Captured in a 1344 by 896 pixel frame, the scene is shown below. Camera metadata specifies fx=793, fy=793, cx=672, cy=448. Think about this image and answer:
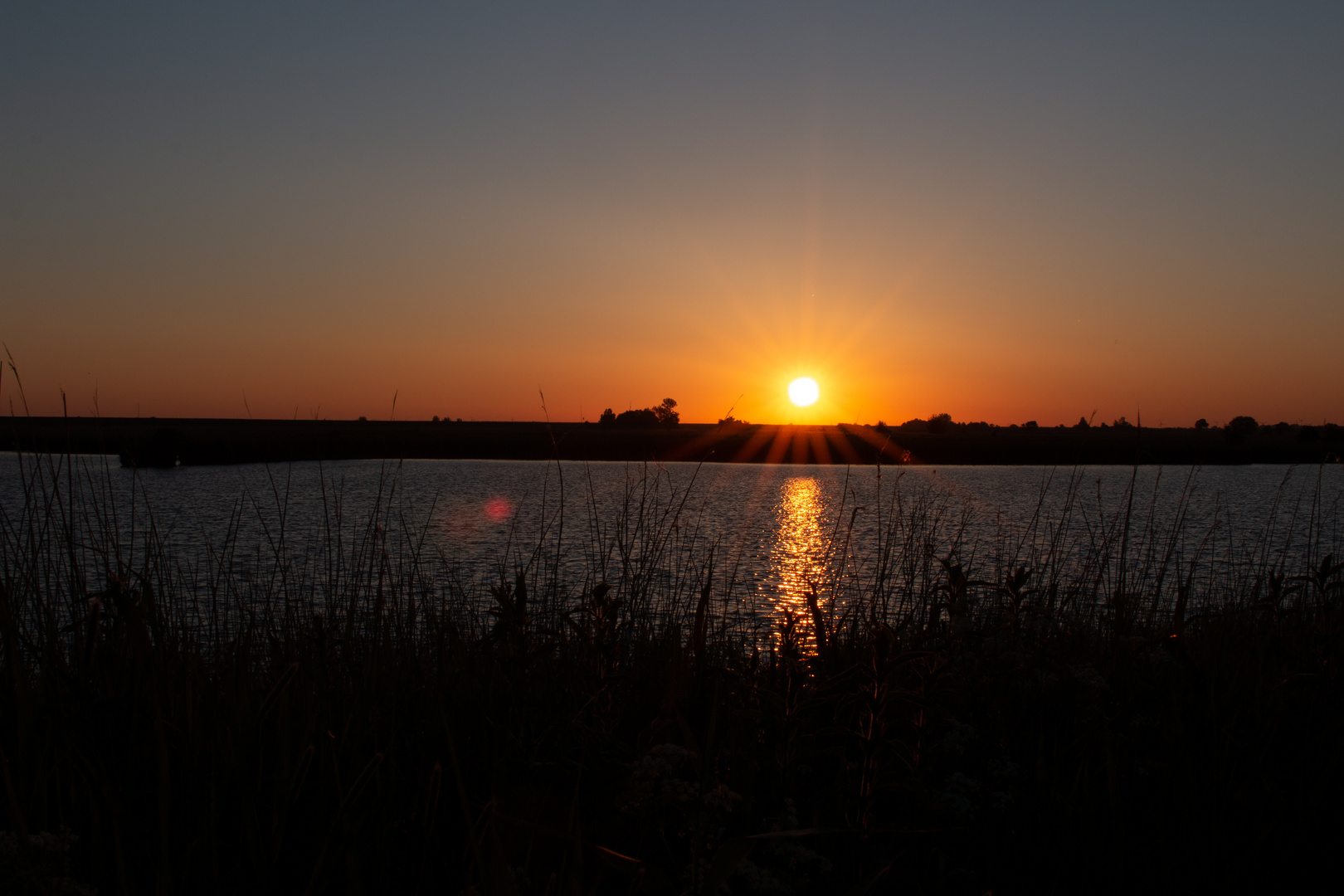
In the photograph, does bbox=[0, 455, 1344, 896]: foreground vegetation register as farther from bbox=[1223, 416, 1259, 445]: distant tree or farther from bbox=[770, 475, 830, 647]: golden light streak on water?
bbox=[1223, 416, 1259, 445]: distant tree

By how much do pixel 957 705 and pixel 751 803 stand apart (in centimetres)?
116

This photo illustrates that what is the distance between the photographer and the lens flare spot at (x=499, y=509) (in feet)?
48.6

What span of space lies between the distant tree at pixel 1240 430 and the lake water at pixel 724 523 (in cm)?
1664

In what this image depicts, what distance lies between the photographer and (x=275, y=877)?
1.47m

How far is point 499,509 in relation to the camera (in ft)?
54.3

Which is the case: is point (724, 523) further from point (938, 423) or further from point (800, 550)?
point (938, 423)

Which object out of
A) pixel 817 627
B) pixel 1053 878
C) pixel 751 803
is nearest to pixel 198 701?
pixel 751 803

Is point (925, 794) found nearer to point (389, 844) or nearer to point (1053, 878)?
point (1053, 878)

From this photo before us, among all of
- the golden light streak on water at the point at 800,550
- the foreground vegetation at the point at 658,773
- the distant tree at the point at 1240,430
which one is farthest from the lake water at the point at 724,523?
the distant tree at the point at 1240,430

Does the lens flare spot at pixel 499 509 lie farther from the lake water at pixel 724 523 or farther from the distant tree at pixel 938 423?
the distant tree at pixel 938 423

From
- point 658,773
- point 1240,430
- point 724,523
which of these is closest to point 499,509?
point 724,523

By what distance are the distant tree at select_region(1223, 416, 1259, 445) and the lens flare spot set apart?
113 feet

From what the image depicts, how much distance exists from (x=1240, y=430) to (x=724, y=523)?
40.5 m

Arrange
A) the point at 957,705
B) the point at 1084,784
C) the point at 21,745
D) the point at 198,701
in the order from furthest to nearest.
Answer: the point at 957,705
the point at 198,701
the point at 1084,784
the point at 21,745
